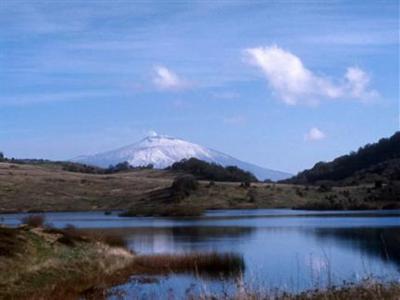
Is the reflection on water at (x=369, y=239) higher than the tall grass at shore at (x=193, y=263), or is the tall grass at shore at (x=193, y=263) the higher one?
the reflection on water at (x=369, y=239)

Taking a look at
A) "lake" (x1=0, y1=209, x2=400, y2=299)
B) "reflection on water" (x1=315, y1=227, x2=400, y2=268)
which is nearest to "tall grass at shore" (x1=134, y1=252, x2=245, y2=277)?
"lake" (x1=0, y1=209, x2=400, y2=299)

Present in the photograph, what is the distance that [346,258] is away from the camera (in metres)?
42.8

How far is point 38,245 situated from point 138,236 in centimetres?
3085

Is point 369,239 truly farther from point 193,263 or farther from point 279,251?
point 193,263

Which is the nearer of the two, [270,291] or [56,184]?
[270,291]

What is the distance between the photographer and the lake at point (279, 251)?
3138 centimetres

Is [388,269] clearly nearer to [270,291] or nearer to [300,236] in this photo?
[270,291]

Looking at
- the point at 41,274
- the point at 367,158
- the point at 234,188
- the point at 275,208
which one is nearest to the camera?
the point at 41,274

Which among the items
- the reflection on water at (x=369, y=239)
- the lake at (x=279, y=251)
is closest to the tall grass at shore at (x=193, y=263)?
the lake at (x=279, y=251)

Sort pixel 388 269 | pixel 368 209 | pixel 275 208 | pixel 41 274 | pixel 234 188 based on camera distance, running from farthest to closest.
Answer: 1. pixel 234 188
2. pixel 275 208
3. pixel 368 209
4. pixel 388 269
5. pixel 41 274

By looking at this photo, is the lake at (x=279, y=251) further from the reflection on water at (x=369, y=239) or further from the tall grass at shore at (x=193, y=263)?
the tall grass at shore at (x=193, y=263)

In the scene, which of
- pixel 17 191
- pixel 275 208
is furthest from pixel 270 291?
pixel 17 191

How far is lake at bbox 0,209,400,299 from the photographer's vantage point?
31.4 metres

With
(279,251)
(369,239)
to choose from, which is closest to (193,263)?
(279,251)
